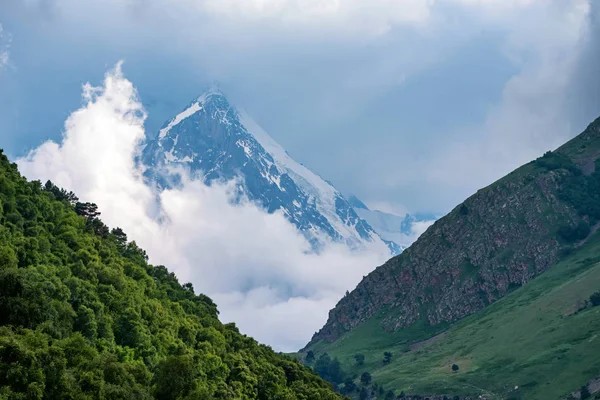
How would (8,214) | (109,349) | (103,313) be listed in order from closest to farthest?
1. (109,349)
2. (103,313)
3. (8,214)

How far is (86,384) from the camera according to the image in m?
112

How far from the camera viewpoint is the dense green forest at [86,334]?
10819cm

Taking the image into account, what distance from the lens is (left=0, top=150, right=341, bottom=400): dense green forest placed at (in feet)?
355

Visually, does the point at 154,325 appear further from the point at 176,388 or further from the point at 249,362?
the point at 176,388

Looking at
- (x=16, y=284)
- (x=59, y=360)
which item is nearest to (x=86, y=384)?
(x=59, y=360)

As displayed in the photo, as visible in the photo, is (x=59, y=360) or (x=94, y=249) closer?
(x=59, y=360)

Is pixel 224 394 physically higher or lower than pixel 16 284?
lower

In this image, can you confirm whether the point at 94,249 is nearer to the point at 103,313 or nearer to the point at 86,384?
the point at 103,313

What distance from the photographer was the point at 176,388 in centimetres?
13312

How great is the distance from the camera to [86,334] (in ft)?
464

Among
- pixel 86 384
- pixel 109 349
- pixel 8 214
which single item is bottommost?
pixel 86 384

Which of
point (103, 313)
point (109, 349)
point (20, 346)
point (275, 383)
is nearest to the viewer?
point (20, 346)

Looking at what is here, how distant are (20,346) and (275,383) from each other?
9226 cm

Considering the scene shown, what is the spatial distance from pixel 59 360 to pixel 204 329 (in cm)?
9084
